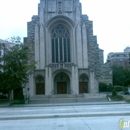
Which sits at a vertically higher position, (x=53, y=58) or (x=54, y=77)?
(x=53, y=58)

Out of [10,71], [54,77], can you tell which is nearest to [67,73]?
[54,77]

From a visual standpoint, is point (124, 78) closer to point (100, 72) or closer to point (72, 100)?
point (100, 72)

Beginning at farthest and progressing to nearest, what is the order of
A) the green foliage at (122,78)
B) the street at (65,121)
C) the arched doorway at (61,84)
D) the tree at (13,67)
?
1. the green foliage at (122,78)
2. the arched doorway at (61,84)
3. the tree at (13,67)
4. the street at (65,121)

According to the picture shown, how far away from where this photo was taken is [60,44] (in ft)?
151

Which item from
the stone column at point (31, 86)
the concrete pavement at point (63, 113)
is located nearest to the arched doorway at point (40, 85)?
the stone column at point (31, 86)

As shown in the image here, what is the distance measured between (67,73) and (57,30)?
Result: 9.24 metres

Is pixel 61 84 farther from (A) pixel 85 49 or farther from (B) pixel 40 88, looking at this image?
(A) pixel 85 49

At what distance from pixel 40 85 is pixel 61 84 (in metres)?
4.11

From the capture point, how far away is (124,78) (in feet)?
200

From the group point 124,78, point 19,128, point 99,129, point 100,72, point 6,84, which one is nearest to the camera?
point 99,129

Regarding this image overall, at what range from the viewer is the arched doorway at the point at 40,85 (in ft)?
144

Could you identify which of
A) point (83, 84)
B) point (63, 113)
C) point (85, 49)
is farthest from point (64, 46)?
point (63, 113)

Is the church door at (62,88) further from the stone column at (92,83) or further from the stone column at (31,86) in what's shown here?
the stone column at (31,86)

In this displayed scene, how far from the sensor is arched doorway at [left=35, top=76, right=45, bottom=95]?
144 ft
